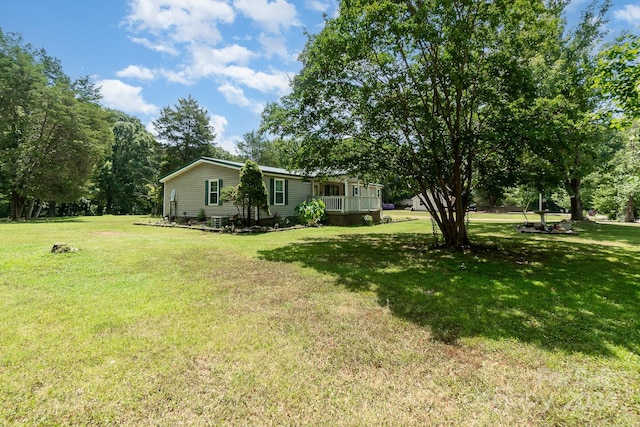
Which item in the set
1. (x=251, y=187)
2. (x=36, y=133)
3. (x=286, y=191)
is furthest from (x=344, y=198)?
(x=36, y=133)

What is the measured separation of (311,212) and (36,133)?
19918 millimetres

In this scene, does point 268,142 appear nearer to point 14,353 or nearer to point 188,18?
point 188,18

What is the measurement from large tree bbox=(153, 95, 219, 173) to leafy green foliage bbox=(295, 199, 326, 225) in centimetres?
2502

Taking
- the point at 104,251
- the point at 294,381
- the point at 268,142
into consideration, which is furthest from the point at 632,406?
the point at 268,142

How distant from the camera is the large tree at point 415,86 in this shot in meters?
6.94

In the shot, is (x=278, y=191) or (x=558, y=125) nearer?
(x=558, y=125)

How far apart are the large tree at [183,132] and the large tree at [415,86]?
1195 inches

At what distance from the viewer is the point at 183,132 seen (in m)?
36.5

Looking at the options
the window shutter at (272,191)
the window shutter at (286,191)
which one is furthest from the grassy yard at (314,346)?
the window shutter at (286,191)

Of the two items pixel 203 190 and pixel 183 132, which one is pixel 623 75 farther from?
pixel 183 132

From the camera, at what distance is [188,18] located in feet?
34.4

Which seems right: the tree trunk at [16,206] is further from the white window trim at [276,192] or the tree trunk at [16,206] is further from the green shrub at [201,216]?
the white window trim at [276,192]

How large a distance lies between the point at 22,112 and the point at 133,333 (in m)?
26.6

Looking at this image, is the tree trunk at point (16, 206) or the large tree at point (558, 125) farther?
the tree trunk at point (16, 206)
